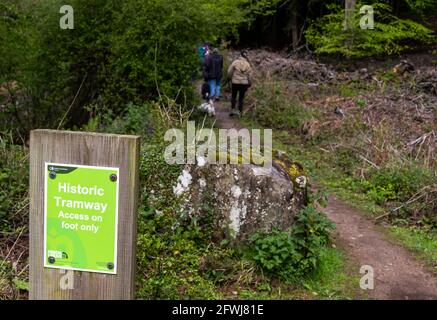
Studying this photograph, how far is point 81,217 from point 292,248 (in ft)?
8.82

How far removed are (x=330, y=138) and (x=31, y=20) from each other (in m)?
7.56

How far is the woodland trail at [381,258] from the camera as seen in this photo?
224 inches

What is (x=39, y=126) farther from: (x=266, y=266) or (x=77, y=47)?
(x=266, y=266)

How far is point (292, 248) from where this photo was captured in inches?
226

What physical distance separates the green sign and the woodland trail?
2.96 metres

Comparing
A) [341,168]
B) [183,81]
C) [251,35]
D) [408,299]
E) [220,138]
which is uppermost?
[251,35]

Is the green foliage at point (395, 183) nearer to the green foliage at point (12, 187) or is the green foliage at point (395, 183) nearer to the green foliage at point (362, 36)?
the green foliage at point (12, 187)

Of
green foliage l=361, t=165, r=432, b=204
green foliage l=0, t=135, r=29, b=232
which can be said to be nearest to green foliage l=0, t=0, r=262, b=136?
green foliage l=361, t=165, r=432, b=204

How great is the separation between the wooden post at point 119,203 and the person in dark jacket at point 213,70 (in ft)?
35.8

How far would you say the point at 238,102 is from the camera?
1486cm

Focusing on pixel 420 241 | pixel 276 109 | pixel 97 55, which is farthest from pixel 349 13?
pixel 420 241

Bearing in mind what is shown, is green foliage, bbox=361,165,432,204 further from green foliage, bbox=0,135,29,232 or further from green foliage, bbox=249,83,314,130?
green foliage, bbox=0,135,29,232

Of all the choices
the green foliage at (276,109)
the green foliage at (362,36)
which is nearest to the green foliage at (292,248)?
the green foliage at (276,109)
